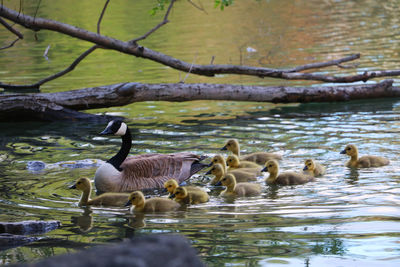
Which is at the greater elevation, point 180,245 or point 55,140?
point 180,245

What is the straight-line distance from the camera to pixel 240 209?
7543 mm

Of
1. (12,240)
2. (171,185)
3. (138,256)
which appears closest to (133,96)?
(171,185)

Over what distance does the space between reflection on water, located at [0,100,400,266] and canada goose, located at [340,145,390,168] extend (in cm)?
13

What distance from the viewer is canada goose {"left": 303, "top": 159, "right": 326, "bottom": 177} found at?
28.7ft

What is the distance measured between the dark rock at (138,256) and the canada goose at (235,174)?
602 cm

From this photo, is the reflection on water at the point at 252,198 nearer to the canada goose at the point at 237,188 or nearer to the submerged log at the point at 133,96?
Result: the canada goose at the point at 237,188

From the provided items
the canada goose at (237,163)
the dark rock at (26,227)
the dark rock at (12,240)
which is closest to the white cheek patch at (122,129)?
the canada goose at (237,163)

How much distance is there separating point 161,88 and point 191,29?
15.9 m

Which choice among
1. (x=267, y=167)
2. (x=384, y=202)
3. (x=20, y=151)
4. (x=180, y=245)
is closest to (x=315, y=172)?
(x=267, y=167)

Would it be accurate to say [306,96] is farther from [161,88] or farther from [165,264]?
[165,264]

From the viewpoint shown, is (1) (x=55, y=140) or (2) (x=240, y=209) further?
(1) (x=55, y=140)

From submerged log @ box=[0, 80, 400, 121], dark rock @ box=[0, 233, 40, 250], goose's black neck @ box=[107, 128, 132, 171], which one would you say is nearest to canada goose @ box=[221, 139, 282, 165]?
goose's black neck @ box=[107, 128, 132, 171]

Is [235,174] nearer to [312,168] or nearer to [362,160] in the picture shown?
[312,168]

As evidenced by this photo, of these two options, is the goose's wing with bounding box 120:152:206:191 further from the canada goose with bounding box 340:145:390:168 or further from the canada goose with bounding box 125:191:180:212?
the canada goose with bounding box 340:145:390:168
